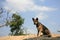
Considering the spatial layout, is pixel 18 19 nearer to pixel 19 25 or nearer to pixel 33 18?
pixel 19 25

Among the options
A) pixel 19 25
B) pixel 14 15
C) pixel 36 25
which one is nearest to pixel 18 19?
pixel 19 25

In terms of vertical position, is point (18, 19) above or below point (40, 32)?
above

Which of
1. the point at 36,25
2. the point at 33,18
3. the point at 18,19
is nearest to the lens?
the point at 33,18

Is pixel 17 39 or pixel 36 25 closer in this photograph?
pixel 36 25

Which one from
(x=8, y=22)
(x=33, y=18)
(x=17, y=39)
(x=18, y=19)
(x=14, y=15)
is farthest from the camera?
(x=18, y=19)

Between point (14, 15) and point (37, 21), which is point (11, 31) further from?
point (37, 21)

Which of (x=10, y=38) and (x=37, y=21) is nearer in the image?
(x=37, y=21)

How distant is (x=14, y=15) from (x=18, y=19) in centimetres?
324

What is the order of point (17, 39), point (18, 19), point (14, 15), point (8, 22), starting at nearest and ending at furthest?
point (17, 39), point (8, 22), point (14, 15), point (18, 19)

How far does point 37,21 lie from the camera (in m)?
13.3

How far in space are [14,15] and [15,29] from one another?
4.83 meters

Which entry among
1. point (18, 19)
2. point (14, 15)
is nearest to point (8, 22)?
Answer: point (14, 15)

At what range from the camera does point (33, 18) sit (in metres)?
12.7

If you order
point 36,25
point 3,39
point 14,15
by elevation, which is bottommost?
point 3,39
